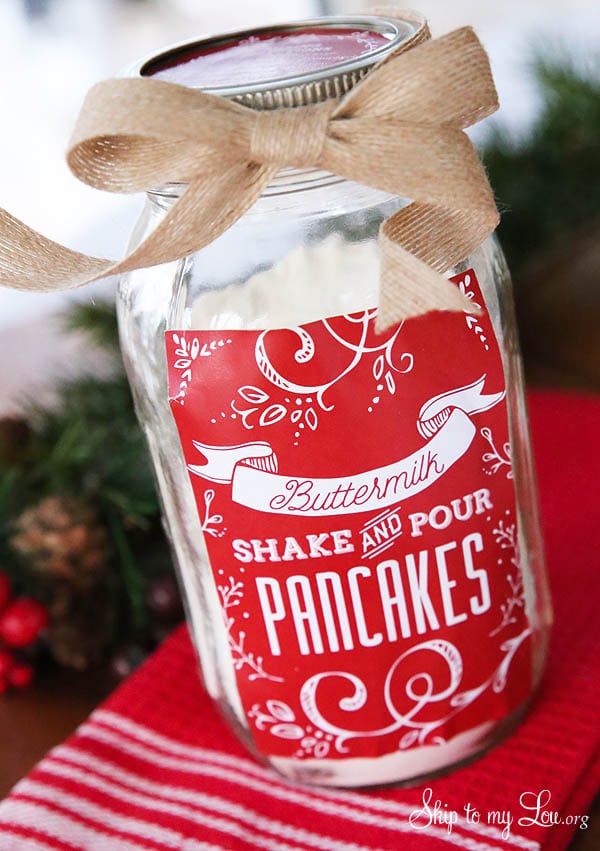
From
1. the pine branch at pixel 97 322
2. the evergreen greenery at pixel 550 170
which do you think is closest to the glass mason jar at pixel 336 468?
the pine branch at pixel 97 322

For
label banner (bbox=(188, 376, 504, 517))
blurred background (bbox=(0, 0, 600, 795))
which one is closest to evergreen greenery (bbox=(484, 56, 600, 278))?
blurred background (bbox=(0, 0, 600, 795))

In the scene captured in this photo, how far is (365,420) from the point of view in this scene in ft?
1.25

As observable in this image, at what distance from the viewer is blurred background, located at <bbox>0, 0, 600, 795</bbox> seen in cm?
54

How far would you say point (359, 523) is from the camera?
393mm

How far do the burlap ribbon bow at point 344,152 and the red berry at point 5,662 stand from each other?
27 centimetres

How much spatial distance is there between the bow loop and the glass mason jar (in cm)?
1

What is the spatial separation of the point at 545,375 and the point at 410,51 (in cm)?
46

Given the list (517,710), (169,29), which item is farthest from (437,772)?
(169,29)

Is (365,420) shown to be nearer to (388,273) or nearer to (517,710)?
(388,273)

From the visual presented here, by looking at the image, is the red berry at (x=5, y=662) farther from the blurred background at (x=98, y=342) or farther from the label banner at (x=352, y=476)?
the label banner at (x=352, y=476)

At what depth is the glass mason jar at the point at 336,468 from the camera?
38cm

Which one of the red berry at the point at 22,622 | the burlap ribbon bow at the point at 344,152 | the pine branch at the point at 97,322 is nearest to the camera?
the burlap ribbon bow at the point at 344,152

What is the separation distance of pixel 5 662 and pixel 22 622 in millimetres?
32

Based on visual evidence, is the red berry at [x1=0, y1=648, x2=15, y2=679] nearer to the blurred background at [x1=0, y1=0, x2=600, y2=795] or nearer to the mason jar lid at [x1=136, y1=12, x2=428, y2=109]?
the blurred background at [x1=0, y1=0, x2=600, y2=795]
